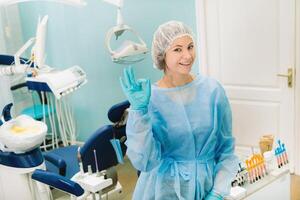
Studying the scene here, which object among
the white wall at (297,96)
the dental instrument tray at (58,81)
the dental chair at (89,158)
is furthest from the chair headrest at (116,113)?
the white wall at (297,96)

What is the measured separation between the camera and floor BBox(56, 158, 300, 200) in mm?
2955

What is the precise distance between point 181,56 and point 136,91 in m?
0.23

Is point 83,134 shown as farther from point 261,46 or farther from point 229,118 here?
point 229,118

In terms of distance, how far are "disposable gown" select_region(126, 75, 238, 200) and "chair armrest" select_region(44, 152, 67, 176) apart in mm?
1297

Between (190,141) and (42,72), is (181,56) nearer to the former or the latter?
(190,141)

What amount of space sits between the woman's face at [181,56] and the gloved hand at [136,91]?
17 centimetres

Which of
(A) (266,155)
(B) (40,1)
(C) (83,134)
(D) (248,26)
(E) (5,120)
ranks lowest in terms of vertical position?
(C) (83,134)

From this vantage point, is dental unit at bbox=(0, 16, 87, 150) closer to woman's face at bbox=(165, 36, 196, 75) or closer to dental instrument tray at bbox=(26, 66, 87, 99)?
dental instrument tray at bbox=(26, 66, 87, 99)

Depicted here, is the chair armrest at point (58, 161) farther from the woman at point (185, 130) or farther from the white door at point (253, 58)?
the white door at point (253, 58)

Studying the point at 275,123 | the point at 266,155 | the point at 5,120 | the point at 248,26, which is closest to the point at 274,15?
the point at 248,26

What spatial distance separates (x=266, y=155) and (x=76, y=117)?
2.46 meters

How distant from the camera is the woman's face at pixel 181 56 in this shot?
1.44 metres

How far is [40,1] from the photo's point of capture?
13.2 feet

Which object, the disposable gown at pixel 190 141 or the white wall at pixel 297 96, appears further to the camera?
the white wall at pixel 297 96
